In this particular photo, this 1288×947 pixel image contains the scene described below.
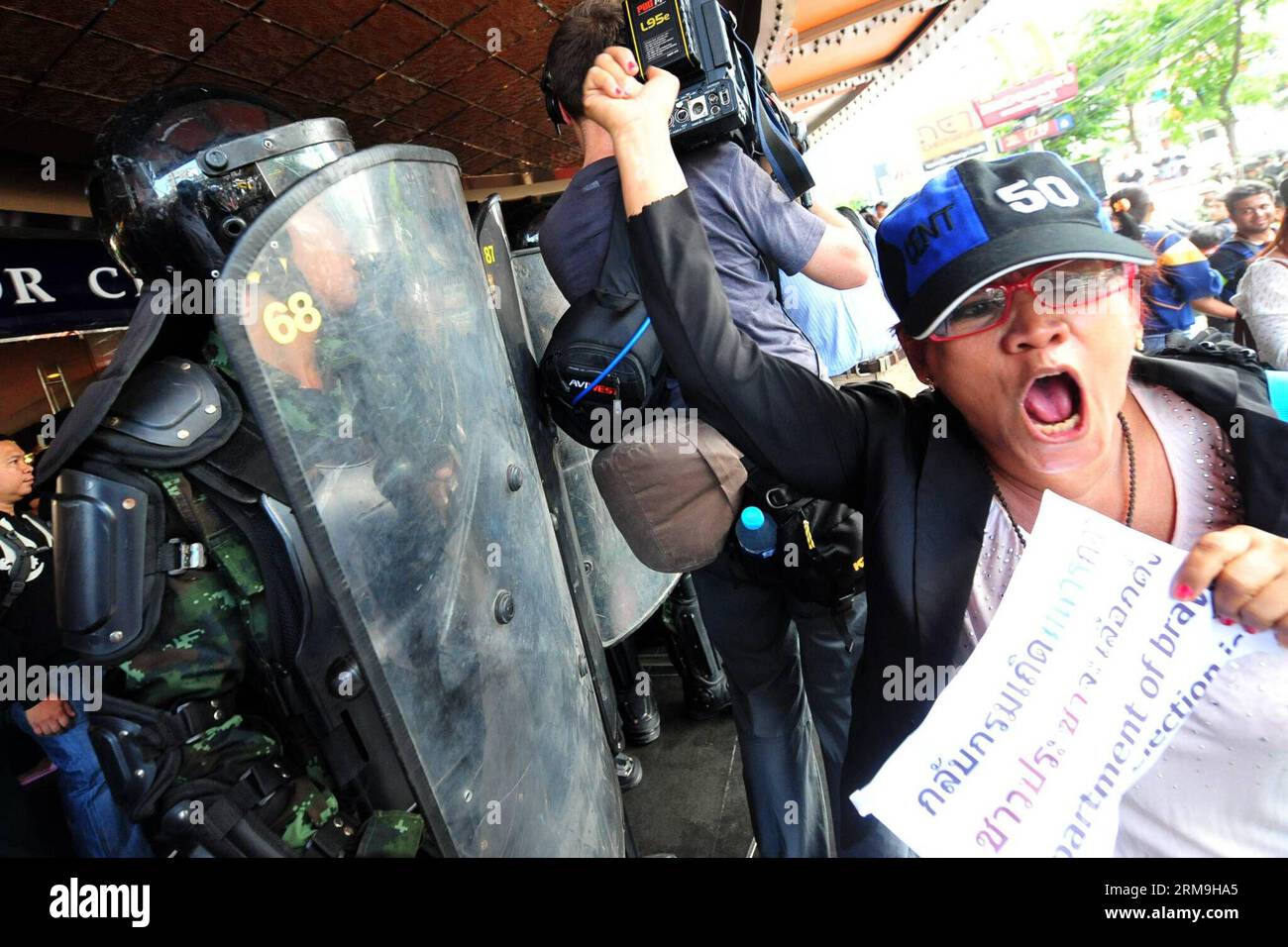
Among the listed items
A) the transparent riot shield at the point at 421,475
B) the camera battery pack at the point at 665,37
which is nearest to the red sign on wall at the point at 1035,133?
the camera battery pack at the point at 665,37

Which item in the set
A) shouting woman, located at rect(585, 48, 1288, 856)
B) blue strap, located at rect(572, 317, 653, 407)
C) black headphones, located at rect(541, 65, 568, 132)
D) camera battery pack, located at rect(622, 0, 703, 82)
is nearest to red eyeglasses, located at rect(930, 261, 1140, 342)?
shouting woman, located at rect(585, 48, 1288, 856)

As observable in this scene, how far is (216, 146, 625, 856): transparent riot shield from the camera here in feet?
3.23

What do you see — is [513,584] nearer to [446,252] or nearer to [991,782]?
[446,252]

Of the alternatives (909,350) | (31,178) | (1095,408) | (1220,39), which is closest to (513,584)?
(909,350)

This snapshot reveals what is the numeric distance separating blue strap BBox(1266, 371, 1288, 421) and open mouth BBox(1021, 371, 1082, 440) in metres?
0.24

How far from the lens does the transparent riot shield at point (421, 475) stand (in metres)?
0.98

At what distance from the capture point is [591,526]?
2223 millimetres

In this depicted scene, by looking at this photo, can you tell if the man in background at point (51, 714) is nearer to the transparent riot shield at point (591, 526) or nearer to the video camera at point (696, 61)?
the transparent riot shield at point (591, 526)

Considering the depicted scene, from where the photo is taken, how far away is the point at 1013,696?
0.81 meters

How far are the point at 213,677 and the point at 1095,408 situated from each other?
1614 millimetres

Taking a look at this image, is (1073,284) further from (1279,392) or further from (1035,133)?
(1035,133)

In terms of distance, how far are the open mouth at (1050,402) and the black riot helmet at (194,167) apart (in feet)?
4.75

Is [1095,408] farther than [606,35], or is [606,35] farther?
[606,35]

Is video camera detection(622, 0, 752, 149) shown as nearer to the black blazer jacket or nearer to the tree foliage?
the black blazer jacket
